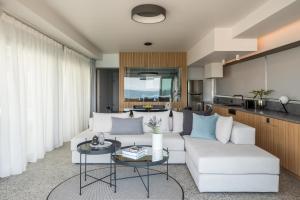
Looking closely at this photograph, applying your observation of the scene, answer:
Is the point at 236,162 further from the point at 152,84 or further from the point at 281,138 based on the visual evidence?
the point at 152,84

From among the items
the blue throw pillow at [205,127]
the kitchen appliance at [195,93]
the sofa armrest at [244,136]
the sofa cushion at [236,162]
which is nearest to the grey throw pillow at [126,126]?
the blue throw pillow at [205,127]

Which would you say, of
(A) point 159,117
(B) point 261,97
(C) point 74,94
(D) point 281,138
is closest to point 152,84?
(C) point 74,94

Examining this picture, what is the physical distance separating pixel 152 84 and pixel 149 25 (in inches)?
128

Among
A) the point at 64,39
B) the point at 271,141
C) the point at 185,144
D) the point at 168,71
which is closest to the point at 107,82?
the point at 168,71

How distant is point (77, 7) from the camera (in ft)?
11.0

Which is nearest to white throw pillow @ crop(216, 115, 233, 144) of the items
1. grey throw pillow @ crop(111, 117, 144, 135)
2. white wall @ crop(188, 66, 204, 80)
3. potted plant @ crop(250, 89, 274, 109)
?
grey throw pillow @ crop(111, 117, 144, 135)

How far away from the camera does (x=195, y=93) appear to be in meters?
7.57

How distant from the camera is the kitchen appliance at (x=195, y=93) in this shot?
24.6 feet

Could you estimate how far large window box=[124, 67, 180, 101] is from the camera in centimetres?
734

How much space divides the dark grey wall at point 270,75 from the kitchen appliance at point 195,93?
1.21 meters

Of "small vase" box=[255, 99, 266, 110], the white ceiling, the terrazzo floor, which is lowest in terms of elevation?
the terrazzo floor

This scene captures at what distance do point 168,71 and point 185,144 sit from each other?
4.22 metres

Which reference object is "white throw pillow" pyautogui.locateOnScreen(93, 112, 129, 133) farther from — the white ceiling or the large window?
the large window

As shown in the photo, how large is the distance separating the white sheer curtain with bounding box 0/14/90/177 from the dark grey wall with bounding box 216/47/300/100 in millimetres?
4488
